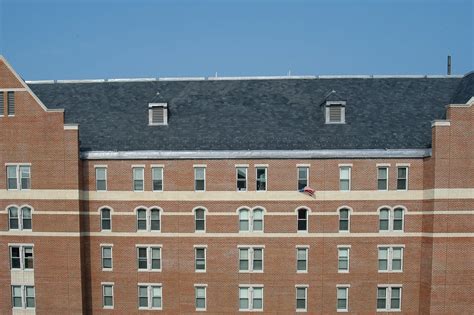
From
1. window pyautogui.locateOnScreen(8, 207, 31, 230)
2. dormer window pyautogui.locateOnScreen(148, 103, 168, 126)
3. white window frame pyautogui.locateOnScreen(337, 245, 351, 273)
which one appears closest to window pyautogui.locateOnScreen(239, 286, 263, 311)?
white window frame pyautogui.locateOnScreen(337, 245, 351, 273)

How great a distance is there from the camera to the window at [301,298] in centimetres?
2741

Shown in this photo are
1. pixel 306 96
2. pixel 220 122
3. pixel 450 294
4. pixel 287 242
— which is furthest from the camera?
pixel 306 96

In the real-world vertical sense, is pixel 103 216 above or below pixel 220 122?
below

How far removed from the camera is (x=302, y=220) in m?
27.2

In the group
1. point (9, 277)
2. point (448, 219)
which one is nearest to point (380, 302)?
point (448, 219)

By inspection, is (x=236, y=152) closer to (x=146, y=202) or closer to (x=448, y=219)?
(x=146, y=202)

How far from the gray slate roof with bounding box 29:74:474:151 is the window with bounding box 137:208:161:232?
14.5ft

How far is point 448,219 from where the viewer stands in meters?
25.5

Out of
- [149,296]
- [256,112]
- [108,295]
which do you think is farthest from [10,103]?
[256,112]

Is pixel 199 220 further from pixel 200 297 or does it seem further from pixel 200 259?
pixel 200 297

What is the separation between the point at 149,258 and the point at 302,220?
10.9 m

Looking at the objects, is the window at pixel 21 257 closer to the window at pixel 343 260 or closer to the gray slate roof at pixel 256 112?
the gray slate roof at pixel 256 112

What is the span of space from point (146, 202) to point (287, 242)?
33.0 feet

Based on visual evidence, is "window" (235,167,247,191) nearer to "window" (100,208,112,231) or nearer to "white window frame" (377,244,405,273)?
"window" (100,208,112,231)
